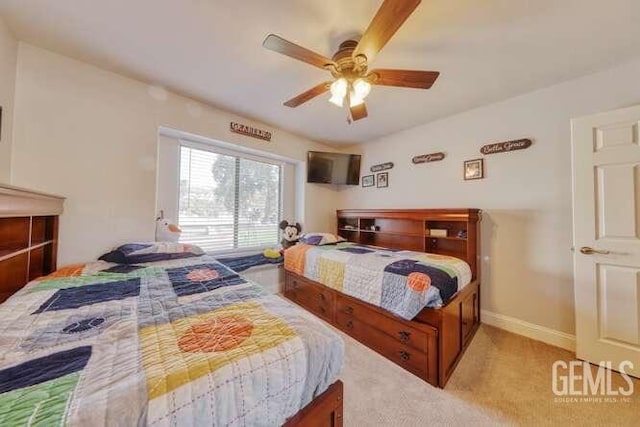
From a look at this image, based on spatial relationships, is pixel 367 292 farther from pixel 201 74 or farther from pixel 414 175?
pixel 201 74

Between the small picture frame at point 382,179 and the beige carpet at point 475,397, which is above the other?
the small picture frame at point 382,179

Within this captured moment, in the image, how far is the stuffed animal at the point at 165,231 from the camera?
248 centimetres

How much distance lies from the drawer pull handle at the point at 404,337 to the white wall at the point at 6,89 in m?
3.13

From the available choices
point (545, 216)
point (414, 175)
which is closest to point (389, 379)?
point (545, 216)

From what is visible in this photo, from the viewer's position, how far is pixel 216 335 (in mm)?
844

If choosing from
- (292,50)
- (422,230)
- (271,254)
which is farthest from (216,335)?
(422,230)

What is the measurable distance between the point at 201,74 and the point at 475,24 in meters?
2.19

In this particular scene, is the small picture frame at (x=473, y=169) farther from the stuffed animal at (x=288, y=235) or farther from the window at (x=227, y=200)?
the window at (x=227, y=200)

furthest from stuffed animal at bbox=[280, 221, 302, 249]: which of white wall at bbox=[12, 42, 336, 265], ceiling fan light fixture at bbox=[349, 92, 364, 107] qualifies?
ceiling fan light fixture at bbox=[349, 92, 364, 107]

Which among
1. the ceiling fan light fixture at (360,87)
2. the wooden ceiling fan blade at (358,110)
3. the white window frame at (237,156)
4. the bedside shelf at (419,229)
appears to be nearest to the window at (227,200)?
the white window frame at (237,156)

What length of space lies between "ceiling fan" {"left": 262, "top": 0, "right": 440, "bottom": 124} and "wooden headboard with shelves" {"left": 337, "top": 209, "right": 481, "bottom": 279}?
1.46 meters

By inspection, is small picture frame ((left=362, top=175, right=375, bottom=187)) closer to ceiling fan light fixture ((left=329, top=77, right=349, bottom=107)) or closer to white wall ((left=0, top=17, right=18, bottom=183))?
ceiling fan light fixture ((left=329, top=77, right=349, bottom=107))

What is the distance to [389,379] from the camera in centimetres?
170

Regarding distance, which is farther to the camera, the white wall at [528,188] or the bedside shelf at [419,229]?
the bedside shelf at [419,229]
